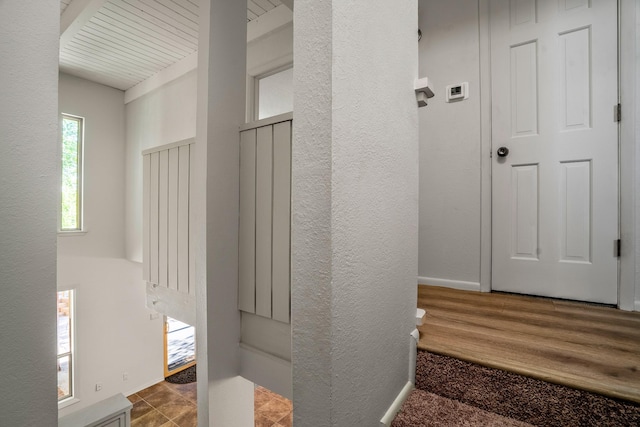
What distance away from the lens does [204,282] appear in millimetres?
1759

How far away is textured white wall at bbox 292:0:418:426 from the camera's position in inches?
29.5

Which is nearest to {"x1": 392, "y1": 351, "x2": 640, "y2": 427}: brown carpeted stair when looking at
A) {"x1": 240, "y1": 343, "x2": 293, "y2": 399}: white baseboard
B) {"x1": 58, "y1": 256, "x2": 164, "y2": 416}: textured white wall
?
{"x1": 240, "y1": 343, "x2": 293, "y2": 399}: white baseboard

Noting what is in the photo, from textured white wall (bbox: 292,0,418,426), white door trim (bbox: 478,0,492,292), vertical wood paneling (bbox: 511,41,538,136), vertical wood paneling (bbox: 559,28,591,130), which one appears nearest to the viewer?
textured white wall (bbox: 292,0,418,426)

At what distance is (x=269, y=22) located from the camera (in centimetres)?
285

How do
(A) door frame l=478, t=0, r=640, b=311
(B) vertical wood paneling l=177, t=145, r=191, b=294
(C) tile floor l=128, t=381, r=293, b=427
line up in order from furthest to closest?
(C) tile floor l=128, t=381, r=293, b=427 → (B) vertical wood paneling l=177, t=145, r=191, b=294 → (A) door frame l=478, t=0, r=640, b=311

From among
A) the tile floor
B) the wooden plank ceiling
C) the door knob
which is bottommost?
the tile floor

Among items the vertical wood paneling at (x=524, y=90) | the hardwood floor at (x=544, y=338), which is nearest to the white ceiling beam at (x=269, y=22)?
the vertical wood paneling at (x=524, y=90)

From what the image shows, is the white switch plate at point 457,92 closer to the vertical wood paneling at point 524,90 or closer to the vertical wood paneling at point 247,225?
the vertical wood paneling at point 524,90

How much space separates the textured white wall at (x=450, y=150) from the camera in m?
2.06

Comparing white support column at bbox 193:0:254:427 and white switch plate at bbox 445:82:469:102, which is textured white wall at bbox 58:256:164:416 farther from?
white switch plate at bbox 445:82:469:102

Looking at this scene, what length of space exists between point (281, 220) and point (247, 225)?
0.31 meters

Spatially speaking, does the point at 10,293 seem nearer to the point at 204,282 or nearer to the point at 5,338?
the point at 5,338

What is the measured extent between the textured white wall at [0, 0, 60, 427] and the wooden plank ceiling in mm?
2152

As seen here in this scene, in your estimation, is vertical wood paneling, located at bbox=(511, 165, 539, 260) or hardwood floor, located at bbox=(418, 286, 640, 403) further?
vertical wood paneling, located at bbox=(511, 165, 539, 260)
